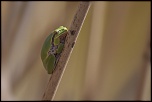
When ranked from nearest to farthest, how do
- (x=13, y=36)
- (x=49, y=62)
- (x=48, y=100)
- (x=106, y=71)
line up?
1. (x=48, y=100)
2. (x=49, y=62)
3. (x=13, y=36)
4. (x=106, y=71)

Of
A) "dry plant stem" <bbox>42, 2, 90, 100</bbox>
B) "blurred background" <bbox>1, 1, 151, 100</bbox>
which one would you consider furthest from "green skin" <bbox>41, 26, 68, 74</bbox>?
"blurred background" <bbox>1, 1, 151, 100</bbox>

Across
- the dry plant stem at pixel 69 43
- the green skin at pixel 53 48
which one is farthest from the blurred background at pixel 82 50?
the dry plant stem at pixel 69 43

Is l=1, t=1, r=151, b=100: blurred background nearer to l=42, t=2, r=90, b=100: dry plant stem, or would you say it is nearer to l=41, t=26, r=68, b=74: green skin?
l=41, t=26, r=68, b=74: green skin

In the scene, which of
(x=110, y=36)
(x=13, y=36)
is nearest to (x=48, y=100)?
(x=13, y=36)

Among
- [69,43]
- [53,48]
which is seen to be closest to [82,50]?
[53,48]

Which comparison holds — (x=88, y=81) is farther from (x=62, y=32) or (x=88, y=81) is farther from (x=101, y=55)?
(x=62, y=32)
